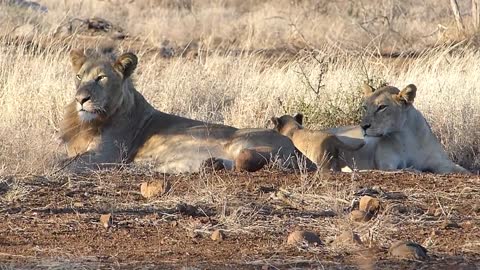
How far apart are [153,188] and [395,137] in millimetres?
3208

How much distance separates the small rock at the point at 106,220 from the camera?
729cm

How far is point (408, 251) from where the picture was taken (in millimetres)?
6523

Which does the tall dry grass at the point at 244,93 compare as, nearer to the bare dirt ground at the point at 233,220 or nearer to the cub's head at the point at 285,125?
the bare dirt ground at the point at 233,220

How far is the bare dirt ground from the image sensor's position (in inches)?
258

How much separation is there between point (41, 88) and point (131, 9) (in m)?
21.6

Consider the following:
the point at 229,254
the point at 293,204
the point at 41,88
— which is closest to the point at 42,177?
the point at 293,204

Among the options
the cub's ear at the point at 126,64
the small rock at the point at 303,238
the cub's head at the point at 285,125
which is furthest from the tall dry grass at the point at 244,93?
the small rock at the point at 303,238

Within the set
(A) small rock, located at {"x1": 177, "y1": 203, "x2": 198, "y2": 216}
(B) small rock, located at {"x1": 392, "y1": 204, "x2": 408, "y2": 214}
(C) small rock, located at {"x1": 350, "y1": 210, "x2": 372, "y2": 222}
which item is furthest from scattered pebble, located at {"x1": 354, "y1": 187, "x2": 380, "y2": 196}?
(A) small rock, located at {"x1": 177, "y1": 203, "x2": 198, "y2": 216}

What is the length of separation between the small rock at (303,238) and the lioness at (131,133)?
2672 mm

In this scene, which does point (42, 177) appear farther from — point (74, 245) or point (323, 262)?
point (323, 262)

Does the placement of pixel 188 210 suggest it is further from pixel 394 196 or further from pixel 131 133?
pixel 131 133

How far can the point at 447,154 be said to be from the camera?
36.8 ft

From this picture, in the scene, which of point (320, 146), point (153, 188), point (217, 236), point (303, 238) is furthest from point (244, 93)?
point (303, 238)

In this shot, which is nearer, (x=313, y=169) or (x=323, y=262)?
(x=323, y=262)
